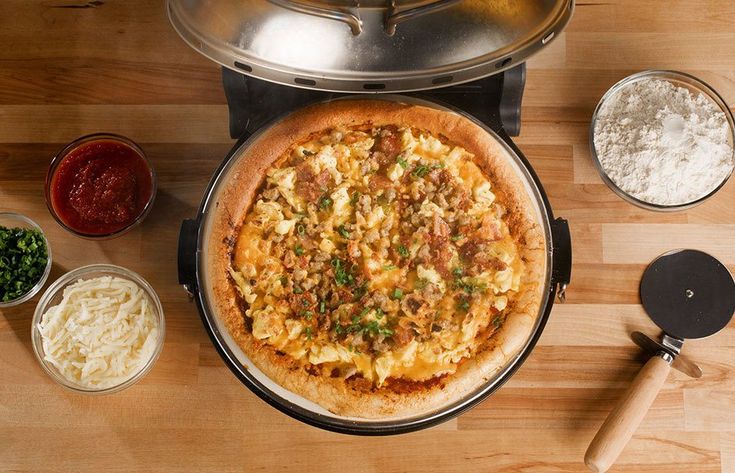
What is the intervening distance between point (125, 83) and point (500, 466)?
Answer: 1894 mm

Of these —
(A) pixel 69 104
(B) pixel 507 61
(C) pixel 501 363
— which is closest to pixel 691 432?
(C) pixel 501 363

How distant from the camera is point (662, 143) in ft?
8.11

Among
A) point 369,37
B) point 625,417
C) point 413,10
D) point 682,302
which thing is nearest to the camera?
point 413,10

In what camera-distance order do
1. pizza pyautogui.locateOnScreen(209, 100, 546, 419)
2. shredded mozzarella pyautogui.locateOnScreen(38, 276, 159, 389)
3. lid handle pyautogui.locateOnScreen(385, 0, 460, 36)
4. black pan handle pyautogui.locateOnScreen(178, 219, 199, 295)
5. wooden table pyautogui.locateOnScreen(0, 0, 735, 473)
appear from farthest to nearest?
wooden table pyautogui.locateOnScreen(0, 0, 735, 473)
shredded mozzarella pyautogui.locateOnScreen(38, 276, 159, 389)
black pan handle pyautogui.locateOnScreen(178, 219, 199, 295)
pizza pyautogui.locateOnScreen(209, 100, 546, 419)
lid handle pyautogui.locateOnScreen(385, 0, 460, 36)

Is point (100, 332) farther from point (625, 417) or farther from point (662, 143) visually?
point (662, 143)

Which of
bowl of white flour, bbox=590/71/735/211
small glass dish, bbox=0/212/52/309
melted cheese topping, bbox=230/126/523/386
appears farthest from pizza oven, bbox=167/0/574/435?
small glass dish, bbox=0/212/52/309

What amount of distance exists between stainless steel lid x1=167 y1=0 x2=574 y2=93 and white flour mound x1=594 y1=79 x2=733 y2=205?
0.69m

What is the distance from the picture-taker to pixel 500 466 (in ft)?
8.46

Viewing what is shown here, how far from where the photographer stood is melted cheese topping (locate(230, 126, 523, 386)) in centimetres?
223

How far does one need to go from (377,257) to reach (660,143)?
1.02 metres

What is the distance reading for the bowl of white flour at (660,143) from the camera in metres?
2.48

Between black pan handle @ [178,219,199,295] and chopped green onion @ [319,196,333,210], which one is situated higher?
chopped green onion @ [319,196,333,210]

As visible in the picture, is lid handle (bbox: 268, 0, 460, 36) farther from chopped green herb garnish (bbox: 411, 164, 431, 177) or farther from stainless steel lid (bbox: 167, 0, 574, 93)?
chopped green herb garnish (bbox: 411, 164, 431, 177)

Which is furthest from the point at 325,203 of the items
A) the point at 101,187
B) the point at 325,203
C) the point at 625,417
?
the point at 625,417
